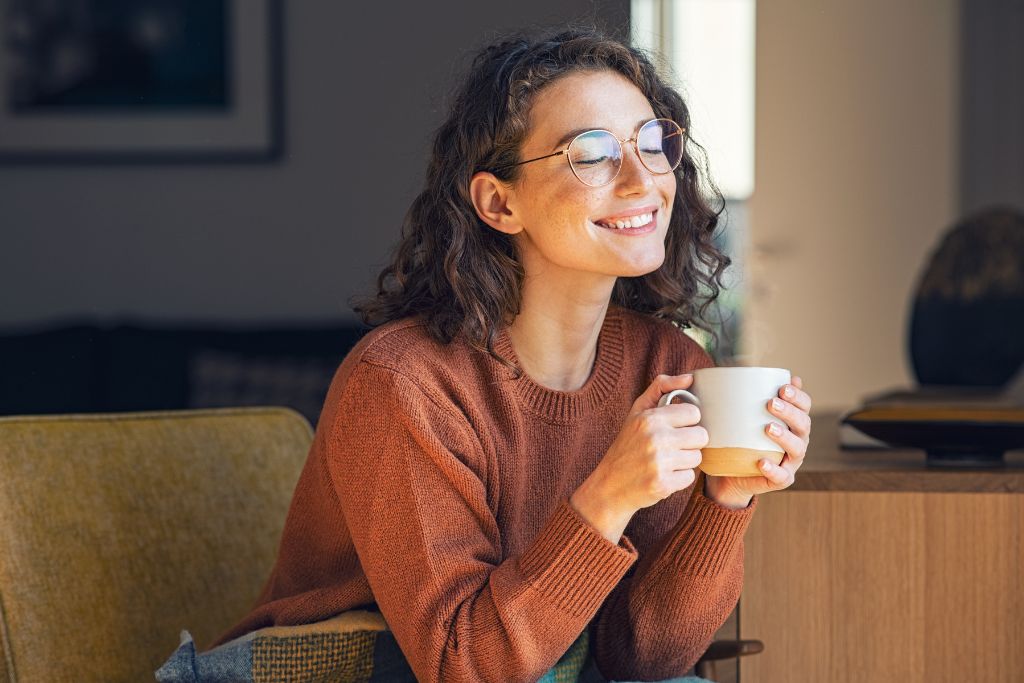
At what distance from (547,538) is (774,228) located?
3355 mm

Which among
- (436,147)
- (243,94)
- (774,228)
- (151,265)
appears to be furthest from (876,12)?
(436,147)

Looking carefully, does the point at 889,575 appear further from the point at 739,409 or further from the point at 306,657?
the point at 306,657

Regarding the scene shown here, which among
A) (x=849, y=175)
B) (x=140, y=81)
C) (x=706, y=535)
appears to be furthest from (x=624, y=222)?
(x=849, y=175)

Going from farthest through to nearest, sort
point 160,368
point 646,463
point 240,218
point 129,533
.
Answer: point 240,218 < point 160,368 < point 129,533 < point 646,463

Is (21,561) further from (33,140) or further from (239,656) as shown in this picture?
(33,140)

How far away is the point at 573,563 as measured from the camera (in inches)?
43.9

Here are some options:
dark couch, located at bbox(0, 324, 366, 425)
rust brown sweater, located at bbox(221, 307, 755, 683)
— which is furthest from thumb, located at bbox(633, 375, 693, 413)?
dark couch, located at bbox(0, 324, 366, 425)

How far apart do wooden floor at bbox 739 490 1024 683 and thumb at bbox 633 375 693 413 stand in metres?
0.26

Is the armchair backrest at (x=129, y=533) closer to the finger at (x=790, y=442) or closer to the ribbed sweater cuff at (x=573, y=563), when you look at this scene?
the ribbed sweater cuff at (x=573, y=563)

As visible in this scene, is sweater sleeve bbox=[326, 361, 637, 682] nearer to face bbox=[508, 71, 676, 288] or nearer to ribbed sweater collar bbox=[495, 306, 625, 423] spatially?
ribbed sweater collar bbox=[495, 306, 625, 423]

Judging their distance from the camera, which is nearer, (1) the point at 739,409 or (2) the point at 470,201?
(1) the point at 739,409

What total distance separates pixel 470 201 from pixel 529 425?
0.26m

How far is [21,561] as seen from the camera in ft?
4.46

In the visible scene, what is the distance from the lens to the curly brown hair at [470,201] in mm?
1316
